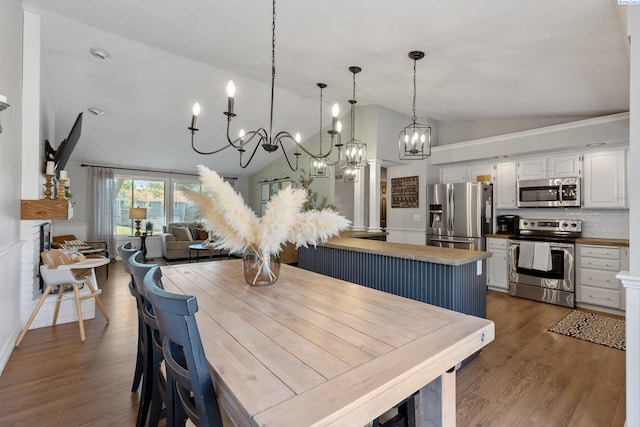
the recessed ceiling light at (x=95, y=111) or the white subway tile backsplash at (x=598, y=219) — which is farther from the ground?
the recessed ceiling light at (x=95, y=111)

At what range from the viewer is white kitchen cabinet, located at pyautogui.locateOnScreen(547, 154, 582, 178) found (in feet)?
13.7

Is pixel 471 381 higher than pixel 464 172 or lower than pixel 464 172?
lower

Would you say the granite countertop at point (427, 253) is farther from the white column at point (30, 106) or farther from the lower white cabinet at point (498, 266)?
the white column at point (30, 106)

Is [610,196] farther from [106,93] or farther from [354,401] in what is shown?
[106,93]

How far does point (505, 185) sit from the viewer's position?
190 inches

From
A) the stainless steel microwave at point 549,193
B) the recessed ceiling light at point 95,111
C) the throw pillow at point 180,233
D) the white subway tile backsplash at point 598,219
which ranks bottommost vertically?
the throw pillow at point 180,233

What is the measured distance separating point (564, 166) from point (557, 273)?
147 centimetres

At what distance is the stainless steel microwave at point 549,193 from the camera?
4.17 m

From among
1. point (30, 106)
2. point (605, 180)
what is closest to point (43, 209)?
point (30, 106)

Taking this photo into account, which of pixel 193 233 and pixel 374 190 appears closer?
pixel 374 190

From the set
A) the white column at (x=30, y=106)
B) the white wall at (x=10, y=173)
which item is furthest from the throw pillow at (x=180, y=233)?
the white wall at (x=10, y=173)

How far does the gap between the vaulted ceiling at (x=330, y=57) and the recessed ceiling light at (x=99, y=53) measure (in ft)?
0.18

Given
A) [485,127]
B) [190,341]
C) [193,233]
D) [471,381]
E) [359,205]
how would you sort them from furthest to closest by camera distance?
[193,233]
[359,205]
[485,127]
[471,381]
[190,341]

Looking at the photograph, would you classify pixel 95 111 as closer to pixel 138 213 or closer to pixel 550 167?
pixel 138 213
